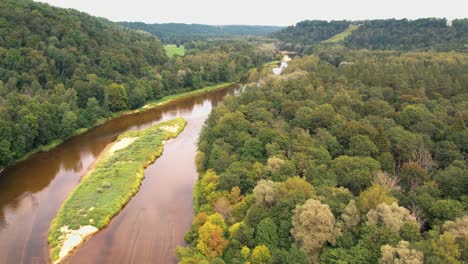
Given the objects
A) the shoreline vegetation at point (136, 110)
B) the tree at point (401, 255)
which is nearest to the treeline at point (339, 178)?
the tree at point (401, 255)

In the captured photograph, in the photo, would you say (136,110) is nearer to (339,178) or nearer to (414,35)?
(339,178)

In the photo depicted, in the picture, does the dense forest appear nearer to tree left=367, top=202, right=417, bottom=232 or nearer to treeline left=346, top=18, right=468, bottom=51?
tree left=367, top=202, right=417, bottom=232

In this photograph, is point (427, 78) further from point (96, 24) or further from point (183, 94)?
point (96, 24)

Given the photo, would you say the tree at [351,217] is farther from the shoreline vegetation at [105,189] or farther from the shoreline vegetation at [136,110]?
the shoreline vegetation at [136,110]

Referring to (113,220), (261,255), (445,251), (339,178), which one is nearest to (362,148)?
(339,178)

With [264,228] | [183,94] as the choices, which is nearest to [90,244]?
[264,228]

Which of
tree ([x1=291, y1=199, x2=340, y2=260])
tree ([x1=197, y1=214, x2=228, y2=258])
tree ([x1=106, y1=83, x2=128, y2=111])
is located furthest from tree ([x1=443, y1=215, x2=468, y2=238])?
tree ([x1=106, y1=83, x2=128, y2=111])
